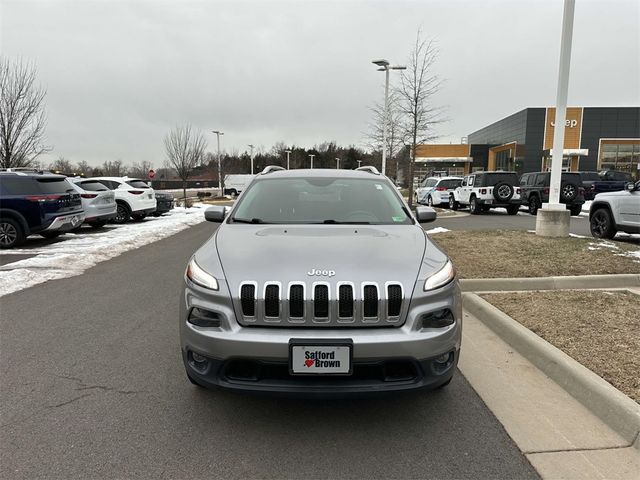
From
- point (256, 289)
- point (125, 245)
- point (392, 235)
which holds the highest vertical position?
point (392, 235)

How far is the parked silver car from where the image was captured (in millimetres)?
13444

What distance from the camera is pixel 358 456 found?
264cm

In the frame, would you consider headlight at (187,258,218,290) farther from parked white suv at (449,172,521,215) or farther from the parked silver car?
parked white suv at (449,172,521,215)

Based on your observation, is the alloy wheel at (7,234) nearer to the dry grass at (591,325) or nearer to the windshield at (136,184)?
the windshield at (136,184)

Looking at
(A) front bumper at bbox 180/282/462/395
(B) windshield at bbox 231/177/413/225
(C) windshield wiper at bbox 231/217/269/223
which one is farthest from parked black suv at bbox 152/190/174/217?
(A) front bumper at bbox 180/282/462/395

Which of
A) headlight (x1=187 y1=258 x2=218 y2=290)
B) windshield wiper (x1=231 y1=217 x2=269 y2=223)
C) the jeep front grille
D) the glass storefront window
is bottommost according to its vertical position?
the jeep front grille

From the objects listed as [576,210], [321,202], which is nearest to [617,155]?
[576,210]

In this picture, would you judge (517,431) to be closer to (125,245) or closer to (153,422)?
(153,422)

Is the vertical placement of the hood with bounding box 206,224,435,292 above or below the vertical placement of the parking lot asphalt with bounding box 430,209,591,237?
above

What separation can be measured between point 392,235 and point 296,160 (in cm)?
8516

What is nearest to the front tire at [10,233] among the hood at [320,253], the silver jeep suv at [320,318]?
the hood at [320,253]

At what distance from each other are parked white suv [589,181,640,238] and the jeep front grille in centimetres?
899

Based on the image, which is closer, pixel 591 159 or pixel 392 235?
pixel 392 235

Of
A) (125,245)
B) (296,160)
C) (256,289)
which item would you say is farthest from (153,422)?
(296,160)
